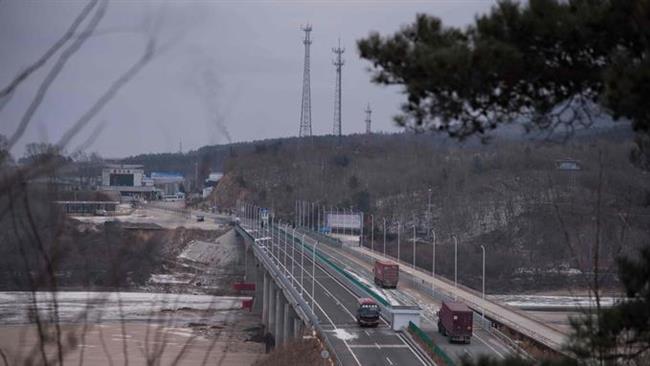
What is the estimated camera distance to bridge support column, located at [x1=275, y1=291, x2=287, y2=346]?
2917 centimetres

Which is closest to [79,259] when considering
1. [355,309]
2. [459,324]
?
[459,324]

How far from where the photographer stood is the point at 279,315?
31.1 meters

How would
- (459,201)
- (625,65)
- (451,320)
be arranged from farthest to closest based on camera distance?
(459,201)
(451,320)
(625,65)

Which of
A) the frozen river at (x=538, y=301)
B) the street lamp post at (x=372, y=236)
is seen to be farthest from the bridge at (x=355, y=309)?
the street lamp post at (x=372, y=236)

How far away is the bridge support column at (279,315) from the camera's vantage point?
95.7 ft

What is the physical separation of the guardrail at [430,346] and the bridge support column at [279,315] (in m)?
8.70

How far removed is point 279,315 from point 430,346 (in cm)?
1315

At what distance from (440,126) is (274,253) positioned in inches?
1419

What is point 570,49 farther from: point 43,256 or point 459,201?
point 459,201

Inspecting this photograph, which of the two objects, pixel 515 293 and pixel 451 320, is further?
pixel 515 293

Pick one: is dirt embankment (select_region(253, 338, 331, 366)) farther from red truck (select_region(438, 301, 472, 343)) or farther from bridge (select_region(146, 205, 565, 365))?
red truck (select_region(438, 301, 472, 343))

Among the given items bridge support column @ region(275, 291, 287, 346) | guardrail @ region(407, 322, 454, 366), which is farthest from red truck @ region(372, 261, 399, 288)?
guardrail @ region(407, 322, 454, 366)

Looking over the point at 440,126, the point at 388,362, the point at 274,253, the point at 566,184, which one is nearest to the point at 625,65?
the point at 440,126

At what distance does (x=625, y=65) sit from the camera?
16.3 feet
